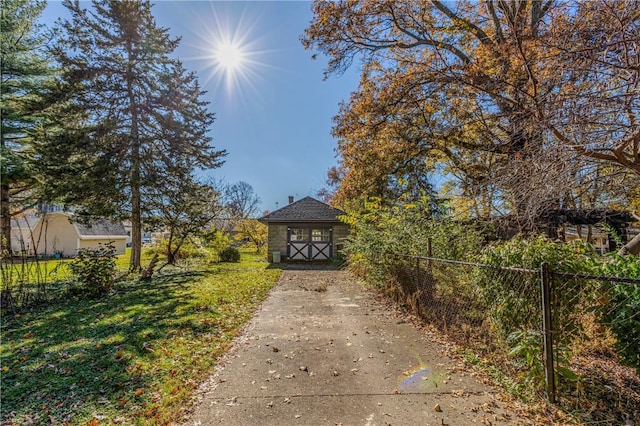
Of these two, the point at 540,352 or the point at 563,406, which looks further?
the point at 540,352

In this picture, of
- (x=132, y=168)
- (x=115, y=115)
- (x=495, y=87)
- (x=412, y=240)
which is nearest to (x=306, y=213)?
(x=132, y=168)

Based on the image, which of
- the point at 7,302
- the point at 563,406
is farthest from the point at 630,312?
the point at 7,302

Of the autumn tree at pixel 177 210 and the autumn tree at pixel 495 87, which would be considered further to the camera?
the autumn tree at pixel 177 210

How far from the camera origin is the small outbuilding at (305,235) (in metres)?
17.5

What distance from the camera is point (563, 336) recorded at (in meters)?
2.94

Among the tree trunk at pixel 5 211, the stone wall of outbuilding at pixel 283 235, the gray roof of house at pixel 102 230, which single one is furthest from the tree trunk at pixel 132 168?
the gray roof of house at pixel 102 230

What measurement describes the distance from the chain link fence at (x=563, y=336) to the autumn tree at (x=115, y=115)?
42.1 ft

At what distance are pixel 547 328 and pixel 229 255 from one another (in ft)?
53.4

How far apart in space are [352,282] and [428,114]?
5.85m

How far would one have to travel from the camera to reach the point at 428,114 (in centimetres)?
948

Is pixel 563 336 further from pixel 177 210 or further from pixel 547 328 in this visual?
pixel 177 210

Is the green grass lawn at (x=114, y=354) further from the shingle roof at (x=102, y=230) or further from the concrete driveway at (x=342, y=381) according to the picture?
the shingle roof at (x=102, y=230)

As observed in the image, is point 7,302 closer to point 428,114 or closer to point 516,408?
point 516,408

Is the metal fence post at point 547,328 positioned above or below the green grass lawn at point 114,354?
above
